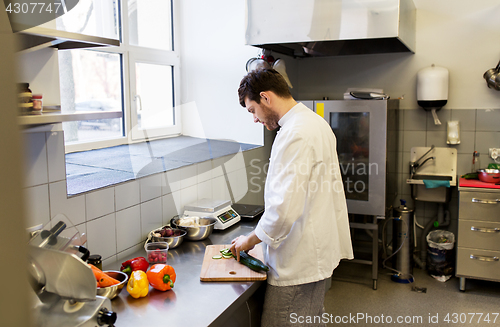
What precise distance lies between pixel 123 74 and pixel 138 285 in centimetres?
154

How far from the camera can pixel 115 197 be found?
1.84 m

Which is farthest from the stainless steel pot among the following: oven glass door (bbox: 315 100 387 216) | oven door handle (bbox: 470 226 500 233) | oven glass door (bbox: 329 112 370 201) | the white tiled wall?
the white tiled wall

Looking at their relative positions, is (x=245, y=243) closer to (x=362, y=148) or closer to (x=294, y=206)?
(x=294, y=206)

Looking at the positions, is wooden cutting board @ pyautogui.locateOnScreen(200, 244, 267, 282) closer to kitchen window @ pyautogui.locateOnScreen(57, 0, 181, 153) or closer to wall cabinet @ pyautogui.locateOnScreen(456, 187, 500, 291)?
kitchen window @ pyautogui.locateOnScreen(57, 0, 181, 153)

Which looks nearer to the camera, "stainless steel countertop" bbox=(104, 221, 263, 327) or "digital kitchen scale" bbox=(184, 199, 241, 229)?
"stainless steel countertop" bbox=(104, 221, 263, 327)

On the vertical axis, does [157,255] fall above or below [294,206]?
below

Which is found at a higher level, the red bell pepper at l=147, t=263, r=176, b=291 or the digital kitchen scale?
the digital kitchen scale

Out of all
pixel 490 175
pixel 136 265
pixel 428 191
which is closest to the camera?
pixel 136 265

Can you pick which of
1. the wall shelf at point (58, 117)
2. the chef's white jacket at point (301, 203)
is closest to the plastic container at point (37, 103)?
the wall shelf at point (58, 117)

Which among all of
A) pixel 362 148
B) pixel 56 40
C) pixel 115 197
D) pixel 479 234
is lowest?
pixel 479 234

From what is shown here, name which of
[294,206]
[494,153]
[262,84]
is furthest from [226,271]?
[494,153]

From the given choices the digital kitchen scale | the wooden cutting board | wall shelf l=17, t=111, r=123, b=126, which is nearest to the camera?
wall shelf l=17, t=111, r=123, b=126

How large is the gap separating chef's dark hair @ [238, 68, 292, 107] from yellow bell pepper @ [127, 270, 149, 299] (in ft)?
2.63

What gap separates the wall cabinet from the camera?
302 cm
